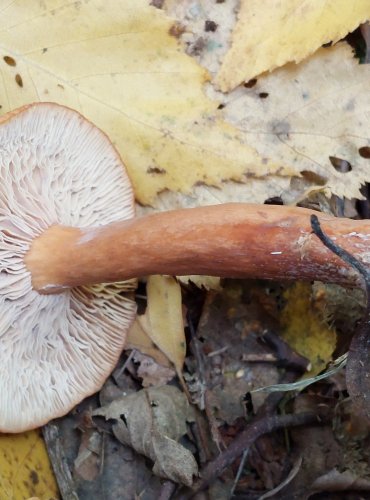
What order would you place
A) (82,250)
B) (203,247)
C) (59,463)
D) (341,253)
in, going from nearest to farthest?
(341,253) < (203,247) < (82,250) < (59,463)

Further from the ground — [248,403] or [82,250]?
[82,250]

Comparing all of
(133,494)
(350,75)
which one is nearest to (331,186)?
(350,75)

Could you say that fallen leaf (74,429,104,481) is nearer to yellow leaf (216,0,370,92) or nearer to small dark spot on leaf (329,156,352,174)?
small dark spot on leaf (329,156,352,174)

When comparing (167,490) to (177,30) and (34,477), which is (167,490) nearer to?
(34,477)

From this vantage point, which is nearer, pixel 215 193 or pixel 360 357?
pixel 360 357

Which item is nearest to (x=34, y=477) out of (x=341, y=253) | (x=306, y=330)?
(x=306, y=330)

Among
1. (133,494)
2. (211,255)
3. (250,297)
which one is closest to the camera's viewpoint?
(211,255)

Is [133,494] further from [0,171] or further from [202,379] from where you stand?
[0,171]
